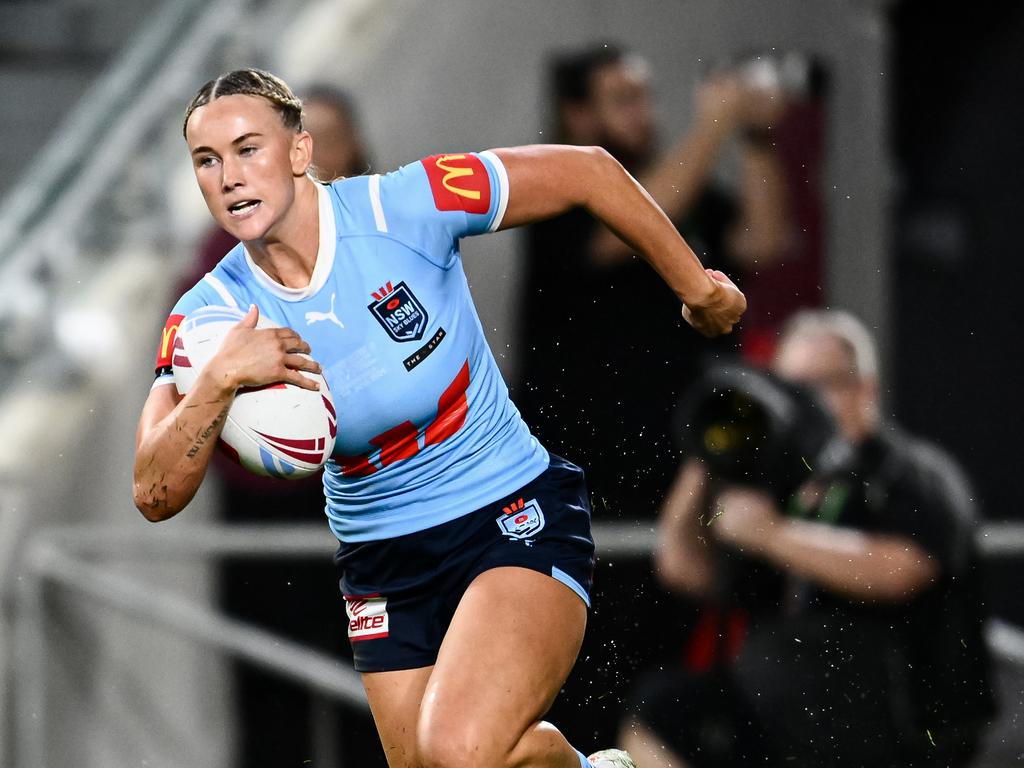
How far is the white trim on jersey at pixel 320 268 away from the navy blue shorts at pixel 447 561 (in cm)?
59

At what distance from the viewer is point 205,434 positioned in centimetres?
317

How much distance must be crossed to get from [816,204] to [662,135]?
0.80 meters

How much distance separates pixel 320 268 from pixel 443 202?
A: 30 cm

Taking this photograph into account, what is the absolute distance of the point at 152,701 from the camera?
629 cm

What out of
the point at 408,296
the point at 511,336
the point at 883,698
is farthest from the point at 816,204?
the point at 408,296

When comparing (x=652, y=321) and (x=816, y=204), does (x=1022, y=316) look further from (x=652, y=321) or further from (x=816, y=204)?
(x=652, y=321)

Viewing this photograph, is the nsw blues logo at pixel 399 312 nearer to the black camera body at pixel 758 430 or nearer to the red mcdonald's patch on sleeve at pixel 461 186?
the red mcdonald's patch on sleeve at pixel 461 186

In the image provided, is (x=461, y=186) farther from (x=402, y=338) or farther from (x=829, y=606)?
(x=829, y=606)

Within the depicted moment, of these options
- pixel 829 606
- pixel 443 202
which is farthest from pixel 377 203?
pixel 829 606

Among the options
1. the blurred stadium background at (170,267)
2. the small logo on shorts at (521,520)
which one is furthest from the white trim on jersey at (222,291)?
the blurred stadium background at (170,267)

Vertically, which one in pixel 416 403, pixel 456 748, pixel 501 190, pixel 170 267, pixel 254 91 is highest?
pixel 254 91

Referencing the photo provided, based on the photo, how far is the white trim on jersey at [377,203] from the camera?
3.48 m

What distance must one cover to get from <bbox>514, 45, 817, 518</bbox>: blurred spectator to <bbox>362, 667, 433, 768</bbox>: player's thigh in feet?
4.54

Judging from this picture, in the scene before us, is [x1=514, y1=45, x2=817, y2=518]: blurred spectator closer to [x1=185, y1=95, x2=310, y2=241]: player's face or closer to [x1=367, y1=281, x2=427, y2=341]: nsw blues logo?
[x1=367, y1=281, x2=427, y2=341]: nsw blues logo
